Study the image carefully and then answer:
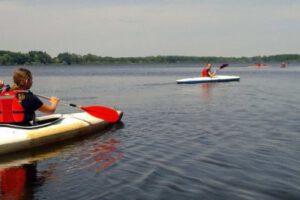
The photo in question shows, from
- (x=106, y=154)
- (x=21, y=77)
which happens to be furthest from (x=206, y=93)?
(x=21, y=77)

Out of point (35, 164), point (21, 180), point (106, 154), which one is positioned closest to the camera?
point (21, 180)

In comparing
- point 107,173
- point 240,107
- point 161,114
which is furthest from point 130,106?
point 107,173

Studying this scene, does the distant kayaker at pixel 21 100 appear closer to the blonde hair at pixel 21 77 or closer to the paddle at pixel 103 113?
the blonde hair at pixel 21 77

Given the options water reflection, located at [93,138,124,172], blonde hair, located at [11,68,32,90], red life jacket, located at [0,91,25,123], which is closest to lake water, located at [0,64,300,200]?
water reflection, located at [93,138,124,172]

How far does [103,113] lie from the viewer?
1329cm

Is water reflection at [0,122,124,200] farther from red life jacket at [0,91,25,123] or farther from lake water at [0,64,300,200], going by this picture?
red life jacket at [0,91,25,123]

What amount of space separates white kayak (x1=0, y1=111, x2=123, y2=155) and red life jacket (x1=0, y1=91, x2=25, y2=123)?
6.5 inches

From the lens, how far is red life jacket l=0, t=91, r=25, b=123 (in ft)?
31.4

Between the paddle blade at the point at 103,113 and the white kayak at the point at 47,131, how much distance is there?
5.3 inches

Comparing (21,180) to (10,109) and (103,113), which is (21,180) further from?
(103,113)

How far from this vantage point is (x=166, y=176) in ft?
25.9

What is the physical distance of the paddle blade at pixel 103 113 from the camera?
42.3 feet

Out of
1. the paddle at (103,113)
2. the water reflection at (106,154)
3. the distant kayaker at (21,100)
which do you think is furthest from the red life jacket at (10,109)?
the paddle at (103,113)

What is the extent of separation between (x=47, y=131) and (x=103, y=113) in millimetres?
2855
